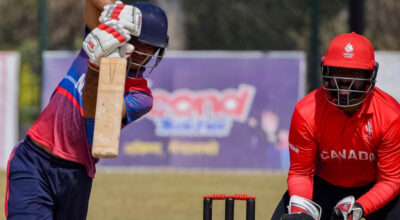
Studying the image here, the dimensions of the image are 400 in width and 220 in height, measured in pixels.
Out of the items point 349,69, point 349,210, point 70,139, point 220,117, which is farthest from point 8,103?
point 349,210

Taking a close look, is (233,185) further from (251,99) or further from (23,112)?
(23,112)

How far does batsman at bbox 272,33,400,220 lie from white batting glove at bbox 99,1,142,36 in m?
1.34

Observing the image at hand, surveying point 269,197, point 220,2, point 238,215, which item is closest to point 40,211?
point 238,215

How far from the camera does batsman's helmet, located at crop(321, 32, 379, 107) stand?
4.98 meters

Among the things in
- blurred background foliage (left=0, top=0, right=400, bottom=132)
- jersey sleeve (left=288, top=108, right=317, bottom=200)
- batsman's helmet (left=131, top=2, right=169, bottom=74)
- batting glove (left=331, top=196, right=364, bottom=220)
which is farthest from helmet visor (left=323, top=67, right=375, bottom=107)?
blurred background foliage (left=0, top=0, right=400, bottom=132)

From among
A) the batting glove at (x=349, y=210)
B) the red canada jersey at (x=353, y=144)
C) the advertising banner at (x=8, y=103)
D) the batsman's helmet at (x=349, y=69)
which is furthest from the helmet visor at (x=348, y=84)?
the advertising banner at (x=8, y=103)

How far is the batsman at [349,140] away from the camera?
16.5 ft

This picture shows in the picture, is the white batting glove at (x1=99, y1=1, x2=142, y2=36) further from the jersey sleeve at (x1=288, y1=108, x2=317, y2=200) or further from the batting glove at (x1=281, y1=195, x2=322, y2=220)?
the batting glove at (x1=281, y1=195, x2=322, y2=220)

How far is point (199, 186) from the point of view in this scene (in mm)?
11805

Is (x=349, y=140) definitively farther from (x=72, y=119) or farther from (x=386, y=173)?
(x=72, y=119)

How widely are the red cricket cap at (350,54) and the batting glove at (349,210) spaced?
2.62 feet

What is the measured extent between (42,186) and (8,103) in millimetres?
9051

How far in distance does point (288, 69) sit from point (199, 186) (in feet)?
9.26

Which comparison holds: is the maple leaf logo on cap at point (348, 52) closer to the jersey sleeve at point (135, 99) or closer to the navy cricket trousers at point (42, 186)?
the jersey sleeve at point (135, 99)
